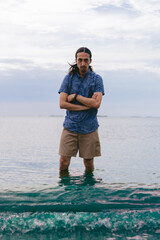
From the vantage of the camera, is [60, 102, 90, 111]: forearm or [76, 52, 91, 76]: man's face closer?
[76, 52, 91, 76]: man's face

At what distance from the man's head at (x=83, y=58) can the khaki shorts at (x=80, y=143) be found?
1.20 m

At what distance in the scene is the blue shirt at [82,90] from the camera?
504 centimetres

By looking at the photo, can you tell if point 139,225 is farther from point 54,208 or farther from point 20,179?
point 20,179

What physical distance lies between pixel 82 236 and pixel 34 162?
6.53m

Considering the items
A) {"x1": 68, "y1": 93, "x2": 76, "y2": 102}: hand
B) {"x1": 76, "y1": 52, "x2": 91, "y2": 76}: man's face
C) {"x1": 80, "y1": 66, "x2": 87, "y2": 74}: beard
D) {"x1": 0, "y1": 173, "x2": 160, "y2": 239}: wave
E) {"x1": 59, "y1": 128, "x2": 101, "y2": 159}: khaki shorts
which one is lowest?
{"x1": 0, "y1": 173, "x2": 160, "y2": 239}: wave

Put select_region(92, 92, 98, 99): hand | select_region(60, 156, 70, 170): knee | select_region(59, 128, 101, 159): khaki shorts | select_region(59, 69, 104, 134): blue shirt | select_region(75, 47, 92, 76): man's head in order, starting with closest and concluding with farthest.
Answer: select_region(75, 47, 92, 76): man's head, select_region(92, 92, 98, 99): hand, select_region(59, 69, 104, 134): blue shirt, select_region(59, 128, 101, 159): khaki shorts, select_region(60, 156, 70, 170): knee

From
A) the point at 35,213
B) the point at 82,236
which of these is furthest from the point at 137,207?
the point at 35,213

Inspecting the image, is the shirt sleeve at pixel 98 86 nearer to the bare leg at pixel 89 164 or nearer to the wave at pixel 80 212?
the bare leg at pixel 89 164

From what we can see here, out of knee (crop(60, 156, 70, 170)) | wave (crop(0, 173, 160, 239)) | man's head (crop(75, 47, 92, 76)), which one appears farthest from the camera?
knee (crop(60, 156, 70, 170))

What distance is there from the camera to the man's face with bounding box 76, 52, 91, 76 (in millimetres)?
4828

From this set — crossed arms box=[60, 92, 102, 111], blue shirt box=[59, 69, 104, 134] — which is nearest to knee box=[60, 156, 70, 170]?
blue shirt box=[59, 69, 104, 134]

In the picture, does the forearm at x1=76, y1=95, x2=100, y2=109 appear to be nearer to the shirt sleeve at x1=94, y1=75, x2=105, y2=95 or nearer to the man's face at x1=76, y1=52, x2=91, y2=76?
the shirt sleeve at x1=94, y1=75, x2=105, y2=95

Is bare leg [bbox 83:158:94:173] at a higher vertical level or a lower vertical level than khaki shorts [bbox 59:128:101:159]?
lower

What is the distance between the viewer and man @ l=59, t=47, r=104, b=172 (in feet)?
16.1
